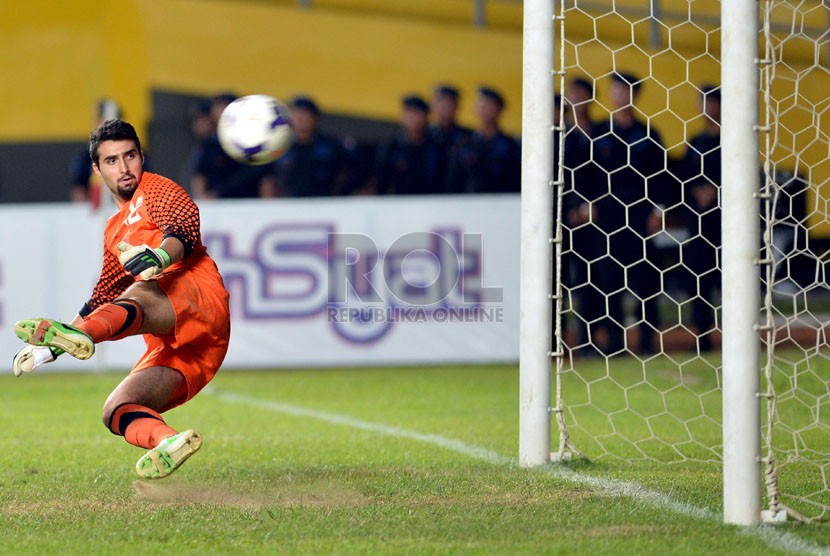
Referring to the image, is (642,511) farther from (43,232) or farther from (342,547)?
(43,232)

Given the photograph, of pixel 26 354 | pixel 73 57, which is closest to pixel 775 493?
pixel 26 354

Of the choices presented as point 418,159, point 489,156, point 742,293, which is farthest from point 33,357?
point 418,159

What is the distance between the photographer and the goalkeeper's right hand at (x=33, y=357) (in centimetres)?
493

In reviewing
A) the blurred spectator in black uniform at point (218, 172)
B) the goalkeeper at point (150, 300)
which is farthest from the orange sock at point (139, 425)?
the blurred spectator in black uniform at point (218, 172)

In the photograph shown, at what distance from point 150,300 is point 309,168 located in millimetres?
7394

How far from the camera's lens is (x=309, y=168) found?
12578 mm

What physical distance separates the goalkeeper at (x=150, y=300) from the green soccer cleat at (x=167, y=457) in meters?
0.08

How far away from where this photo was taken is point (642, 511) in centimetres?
477

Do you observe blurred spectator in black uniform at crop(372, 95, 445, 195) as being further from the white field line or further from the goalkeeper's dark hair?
the goalkeeper's dark hair

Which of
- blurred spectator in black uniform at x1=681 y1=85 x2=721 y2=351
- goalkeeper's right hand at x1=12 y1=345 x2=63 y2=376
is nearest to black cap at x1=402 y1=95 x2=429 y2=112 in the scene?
blurred spectator in black uniform at x1=681 y1=85 x2=721 y2=351

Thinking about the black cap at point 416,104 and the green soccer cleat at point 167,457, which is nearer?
the green soccer cleat at point 167,457

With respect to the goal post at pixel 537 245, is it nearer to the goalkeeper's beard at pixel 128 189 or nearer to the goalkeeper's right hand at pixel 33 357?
the goalkeeper's beard at pixel 128 189

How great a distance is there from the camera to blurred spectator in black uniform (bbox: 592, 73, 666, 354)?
36.2 ft

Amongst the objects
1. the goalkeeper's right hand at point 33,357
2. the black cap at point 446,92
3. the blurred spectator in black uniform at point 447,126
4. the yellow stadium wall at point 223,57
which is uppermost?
the yellow stadium wall at point 223,57
